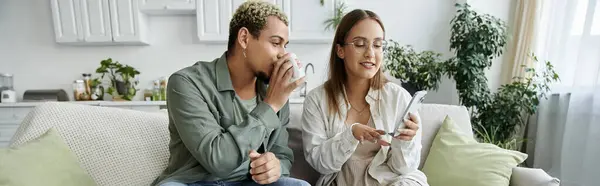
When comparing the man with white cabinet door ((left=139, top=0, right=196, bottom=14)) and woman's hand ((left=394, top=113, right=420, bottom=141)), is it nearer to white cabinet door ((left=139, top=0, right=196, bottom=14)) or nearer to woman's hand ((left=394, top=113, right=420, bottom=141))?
woman's hand ((left=394, top=113, right=420, bottom=141))

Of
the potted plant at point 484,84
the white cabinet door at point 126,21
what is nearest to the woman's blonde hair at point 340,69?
the potted plant at point 484,84

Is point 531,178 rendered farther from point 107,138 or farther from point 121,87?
point 121,87

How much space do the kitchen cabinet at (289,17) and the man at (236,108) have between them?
196 cm

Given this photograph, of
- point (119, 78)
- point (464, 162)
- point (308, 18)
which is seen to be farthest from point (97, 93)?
point (464, 162)

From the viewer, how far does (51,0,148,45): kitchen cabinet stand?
293cm

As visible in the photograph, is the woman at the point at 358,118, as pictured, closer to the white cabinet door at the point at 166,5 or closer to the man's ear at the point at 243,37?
the man's ear at the point at 243,37

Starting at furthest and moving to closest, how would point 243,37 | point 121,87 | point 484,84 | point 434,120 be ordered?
1. point 121,87
2. point 484,84
3. point 434,120
4. point 243,37

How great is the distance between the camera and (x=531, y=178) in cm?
121

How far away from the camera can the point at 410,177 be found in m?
1.13

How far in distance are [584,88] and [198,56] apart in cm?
327

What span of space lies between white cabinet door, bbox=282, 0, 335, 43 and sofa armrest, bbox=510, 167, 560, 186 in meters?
2.04

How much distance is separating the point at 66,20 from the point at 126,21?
2.02 ft

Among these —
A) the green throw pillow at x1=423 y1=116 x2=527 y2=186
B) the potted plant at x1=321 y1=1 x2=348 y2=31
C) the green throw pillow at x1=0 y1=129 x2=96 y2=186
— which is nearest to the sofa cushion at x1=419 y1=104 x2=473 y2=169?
the green throw pillow at x1=423 y1=116 x2=527 y2=186

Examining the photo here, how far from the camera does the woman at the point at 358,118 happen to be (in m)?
1.11
